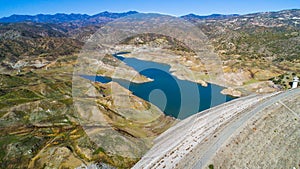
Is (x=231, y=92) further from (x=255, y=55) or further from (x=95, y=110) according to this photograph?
(x=255, y=55)

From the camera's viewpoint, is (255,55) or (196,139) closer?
(196,139)

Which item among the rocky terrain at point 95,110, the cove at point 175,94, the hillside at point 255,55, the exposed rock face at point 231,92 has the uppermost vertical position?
the hillside at point 255,55

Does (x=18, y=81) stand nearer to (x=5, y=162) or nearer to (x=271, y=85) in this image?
(x=5, y=162)

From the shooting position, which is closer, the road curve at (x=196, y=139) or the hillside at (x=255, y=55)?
the road curve at (x=196, y=139)

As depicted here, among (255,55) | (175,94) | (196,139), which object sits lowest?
(175,94)

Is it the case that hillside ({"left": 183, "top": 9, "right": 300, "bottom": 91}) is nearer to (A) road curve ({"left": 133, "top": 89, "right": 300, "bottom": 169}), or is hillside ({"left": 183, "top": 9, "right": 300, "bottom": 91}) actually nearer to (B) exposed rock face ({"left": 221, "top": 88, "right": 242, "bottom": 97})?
(B) exposed rock face ({"left": 221, "top": 88, "right": 242, "bottom": 97})

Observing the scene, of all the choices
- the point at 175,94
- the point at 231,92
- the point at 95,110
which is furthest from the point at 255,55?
the point at 95,110

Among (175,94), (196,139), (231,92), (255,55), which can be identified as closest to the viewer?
(196,139)

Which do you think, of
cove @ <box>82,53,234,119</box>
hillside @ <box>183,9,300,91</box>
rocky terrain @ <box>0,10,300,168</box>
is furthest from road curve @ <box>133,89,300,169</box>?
hillside @ <box>183,9,300,91</box>

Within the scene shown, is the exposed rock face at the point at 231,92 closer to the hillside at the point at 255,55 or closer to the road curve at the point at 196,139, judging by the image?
the hillside at the point at 255,55

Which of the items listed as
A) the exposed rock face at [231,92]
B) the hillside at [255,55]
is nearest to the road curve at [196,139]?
the exposed rock face at [231,92]
